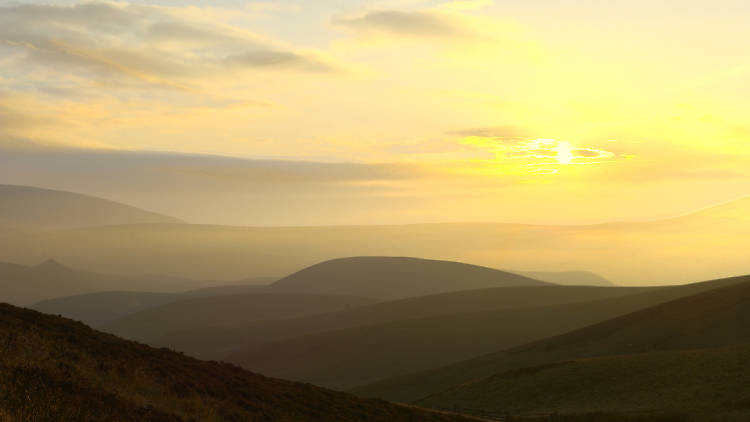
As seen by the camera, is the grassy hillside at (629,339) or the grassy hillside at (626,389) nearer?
the grassy hillside at (626,389)

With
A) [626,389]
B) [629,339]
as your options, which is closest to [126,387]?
[626,389]

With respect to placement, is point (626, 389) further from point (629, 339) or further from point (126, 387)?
point (126, 387)

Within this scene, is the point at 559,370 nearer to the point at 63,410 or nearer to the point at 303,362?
the point at 63,410

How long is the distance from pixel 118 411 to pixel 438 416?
24.6 metres

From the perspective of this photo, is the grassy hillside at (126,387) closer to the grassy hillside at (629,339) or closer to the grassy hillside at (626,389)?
the grassy hillside at (626,389)

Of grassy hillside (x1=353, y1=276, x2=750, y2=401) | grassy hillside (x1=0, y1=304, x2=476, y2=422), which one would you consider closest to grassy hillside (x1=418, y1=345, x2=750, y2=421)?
grassy hillside (x1=353, y1=276, x2=750, y2=401)

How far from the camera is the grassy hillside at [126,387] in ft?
67.2

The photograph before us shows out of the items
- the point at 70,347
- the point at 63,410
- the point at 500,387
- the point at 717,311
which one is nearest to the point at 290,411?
the point at 70,347

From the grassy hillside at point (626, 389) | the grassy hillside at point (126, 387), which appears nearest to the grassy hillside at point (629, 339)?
the grassy hillside at point (626, 389)

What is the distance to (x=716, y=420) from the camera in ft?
135

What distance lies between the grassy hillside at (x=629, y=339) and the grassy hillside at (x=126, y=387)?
4752 cm

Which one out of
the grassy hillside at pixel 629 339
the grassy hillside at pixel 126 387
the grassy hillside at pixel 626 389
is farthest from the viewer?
the grassy hillside at pixel 629 339

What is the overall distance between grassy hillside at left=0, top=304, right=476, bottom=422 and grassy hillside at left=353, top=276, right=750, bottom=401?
47.5 m

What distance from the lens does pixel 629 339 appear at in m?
83.4
